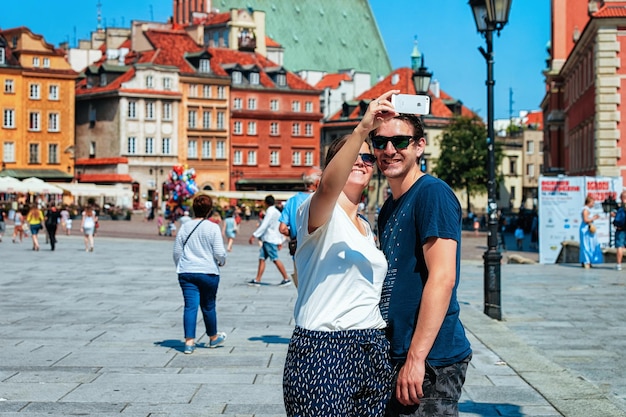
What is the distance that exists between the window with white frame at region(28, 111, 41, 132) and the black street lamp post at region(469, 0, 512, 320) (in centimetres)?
7851

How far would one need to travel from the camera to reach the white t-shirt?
4.70 meters

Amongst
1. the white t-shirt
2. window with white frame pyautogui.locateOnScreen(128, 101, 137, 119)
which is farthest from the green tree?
the white t-shirt

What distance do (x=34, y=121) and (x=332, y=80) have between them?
38.3 metres

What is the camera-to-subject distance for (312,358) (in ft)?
15.4

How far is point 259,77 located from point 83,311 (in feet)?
283

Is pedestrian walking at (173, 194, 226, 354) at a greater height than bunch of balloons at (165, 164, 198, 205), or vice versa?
bunch of balloons at (165, 164, 198, 205)

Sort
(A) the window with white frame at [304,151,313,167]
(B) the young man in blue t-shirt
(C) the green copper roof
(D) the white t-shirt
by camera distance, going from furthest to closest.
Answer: (C) the green copper roof
(A) the window with white frame at [304,151,313,167]
(D) the white t-shirt
(B) the young man in blue t-shirt

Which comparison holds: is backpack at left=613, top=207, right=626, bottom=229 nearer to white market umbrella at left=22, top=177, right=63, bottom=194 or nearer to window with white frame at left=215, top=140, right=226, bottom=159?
white market umbrella at left=22, top=177, right=63, bottom=194

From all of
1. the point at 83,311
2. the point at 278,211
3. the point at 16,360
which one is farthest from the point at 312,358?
the point at 278,211

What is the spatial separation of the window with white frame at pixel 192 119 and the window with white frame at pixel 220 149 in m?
2.80

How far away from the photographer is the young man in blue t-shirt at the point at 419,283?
4.55m

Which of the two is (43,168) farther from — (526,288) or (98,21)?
(526,288)

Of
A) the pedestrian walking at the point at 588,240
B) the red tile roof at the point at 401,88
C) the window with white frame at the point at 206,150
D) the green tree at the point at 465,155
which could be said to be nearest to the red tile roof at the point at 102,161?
the window with white frame at the point at 206,150

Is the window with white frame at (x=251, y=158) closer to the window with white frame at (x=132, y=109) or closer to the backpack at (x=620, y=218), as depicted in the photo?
the window with white frame at (x=132, y=109)
